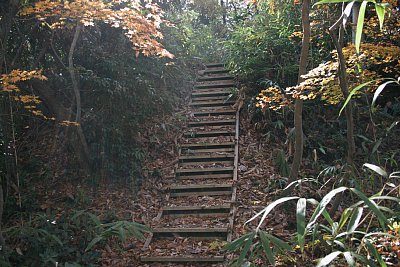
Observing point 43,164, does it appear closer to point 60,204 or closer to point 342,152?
point 60,204

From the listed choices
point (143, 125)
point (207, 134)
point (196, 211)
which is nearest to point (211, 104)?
point (207, 134)

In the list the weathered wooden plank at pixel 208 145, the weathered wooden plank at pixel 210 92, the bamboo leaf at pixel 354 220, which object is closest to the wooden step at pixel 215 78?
the weathered wooden plank at pixel 210 92

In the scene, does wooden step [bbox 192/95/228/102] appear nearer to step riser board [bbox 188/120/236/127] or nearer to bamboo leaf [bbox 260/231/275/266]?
step riser board [bbox 188/120/236/127]

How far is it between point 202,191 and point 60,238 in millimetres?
1920

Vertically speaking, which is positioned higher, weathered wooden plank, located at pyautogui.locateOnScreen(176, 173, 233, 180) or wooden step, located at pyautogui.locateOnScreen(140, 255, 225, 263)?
weathered wooden plank, located at pyautogui.locateOnScreen(176, 173, 233, 180)

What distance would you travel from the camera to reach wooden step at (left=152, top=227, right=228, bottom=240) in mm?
4238

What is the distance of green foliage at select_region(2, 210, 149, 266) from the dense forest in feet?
0.06

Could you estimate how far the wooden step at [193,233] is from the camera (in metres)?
4.24

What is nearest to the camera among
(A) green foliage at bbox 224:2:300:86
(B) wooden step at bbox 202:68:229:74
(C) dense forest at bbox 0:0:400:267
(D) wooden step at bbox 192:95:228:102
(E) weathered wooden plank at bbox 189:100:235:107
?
(C) dense forest at bbox 0:0:400:267

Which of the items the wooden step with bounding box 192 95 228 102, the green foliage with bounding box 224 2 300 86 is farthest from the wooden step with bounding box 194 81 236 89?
the green foliage with bounding box 224 2 300 86

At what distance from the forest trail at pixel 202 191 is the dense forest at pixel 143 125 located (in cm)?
14

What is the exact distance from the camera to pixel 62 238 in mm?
4012

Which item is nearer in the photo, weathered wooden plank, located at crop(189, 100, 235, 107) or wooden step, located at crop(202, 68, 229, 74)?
weathered wooden plank, located at crop(189, 100, 235, 107)

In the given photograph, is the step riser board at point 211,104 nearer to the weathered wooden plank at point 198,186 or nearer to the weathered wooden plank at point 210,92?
the weathered wooden plank at point 210,92
